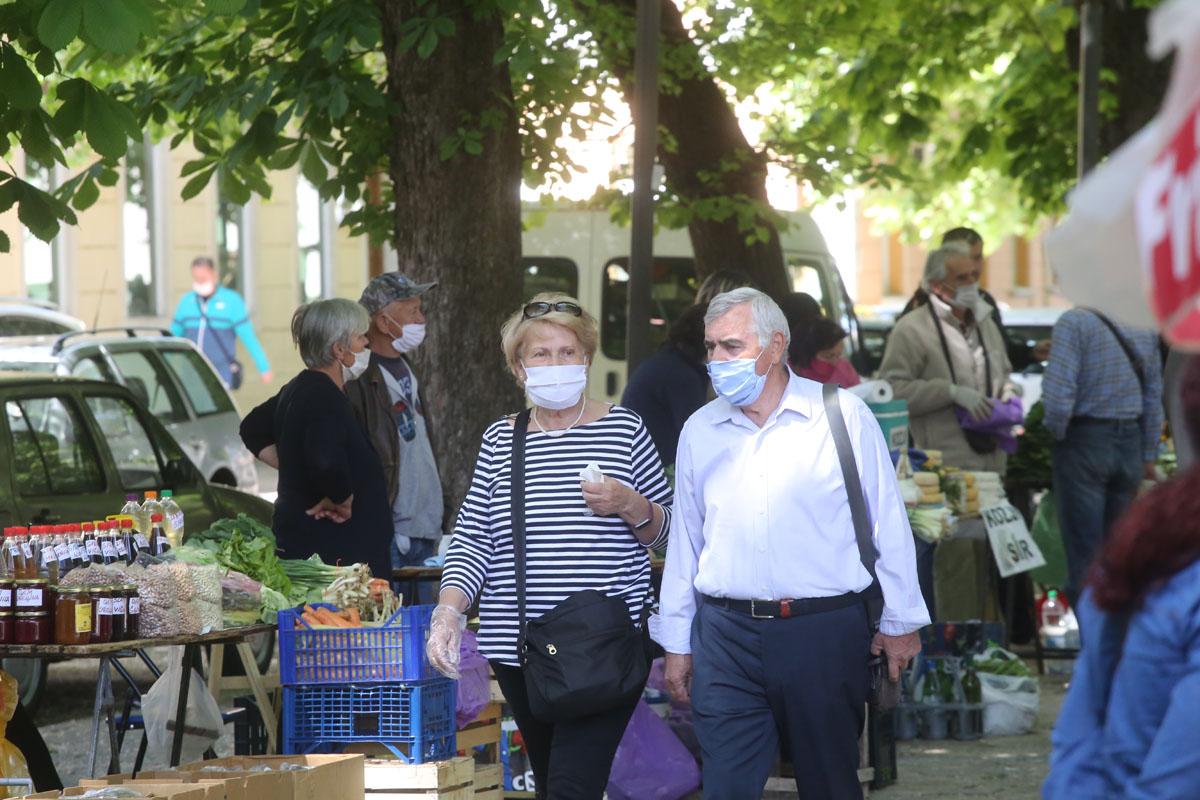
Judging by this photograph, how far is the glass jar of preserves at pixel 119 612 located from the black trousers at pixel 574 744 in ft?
4.44

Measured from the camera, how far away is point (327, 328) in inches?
303

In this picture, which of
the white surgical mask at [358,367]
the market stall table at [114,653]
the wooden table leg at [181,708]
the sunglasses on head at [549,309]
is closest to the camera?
the sunglasses on head at [549,309]

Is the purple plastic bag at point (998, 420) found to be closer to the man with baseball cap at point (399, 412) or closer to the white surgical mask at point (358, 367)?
the man with baseball cap at point (399, 412)

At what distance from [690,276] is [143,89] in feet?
24.1

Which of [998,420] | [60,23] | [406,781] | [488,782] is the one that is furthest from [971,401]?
[60,23]

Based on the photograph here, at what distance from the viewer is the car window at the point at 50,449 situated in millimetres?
10109

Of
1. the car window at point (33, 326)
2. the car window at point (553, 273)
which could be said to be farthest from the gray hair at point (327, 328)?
the car window at point (33, 326)

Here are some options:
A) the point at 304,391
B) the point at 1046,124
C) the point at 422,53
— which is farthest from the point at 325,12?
the point at 1046,124

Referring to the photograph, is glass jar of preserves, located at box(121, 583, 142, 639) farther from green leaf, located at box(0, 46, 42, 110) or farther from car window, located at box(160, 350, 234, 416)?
car window, located at box(160, 350, 234, 416)

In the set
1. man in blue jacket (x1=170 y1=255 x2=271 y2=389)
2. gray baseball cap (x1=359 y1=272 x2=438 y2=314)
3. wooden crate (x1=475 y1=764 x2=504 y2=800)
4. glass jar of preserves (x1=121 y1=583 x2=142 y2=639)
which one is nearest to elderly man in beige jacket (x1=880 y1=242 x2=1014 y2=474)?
gray baseball cap (x1=359 y1=272 x2=438 y2=314)

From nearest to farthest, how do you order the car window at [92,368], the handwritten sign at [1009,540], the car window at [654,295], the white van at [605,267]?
the handwritten sign at [1009,540]
the car window at [92,368]
the car window at [654,295]
the white van at [605,267]

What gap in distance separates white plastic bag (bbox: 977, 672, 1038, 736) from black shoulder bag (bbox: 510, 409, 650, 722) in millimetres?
4518

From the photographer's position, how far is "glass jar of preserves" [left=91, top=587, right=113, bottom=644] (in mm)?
6496

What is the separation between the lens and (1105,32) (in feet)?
53.3
